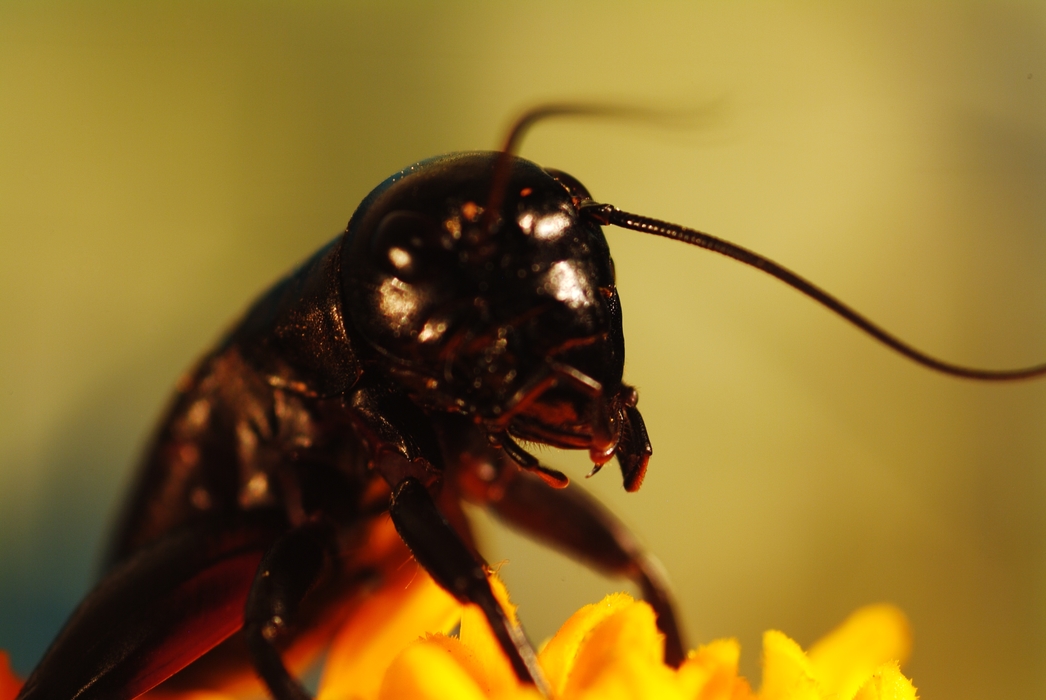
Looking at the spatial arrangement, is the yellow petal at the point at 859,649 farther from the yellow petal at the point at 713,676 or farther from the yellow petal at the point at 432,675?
the yellow petal at the point at 432,675

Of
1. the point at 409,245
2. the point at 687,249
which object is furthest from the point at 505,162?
the point at 687,249

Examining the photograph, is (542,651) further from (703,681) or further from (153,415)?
(153,415)

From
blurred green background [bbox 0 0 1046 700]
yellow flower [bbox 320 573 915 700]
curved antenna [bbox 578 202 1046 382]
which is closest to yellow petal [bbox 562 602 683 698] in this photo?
yellow flower [bbox 320 573 915 700]

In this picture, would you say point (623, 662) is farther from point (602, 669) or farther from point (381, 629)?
point (381, 629)

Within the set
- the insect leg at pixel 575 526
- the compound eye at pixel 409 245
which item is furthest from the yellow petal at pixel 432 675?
the insect leg at pixel 575 526

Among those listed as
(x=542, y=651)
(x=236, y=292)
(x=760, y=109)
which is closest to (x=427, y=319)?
(x=542, y=651)
